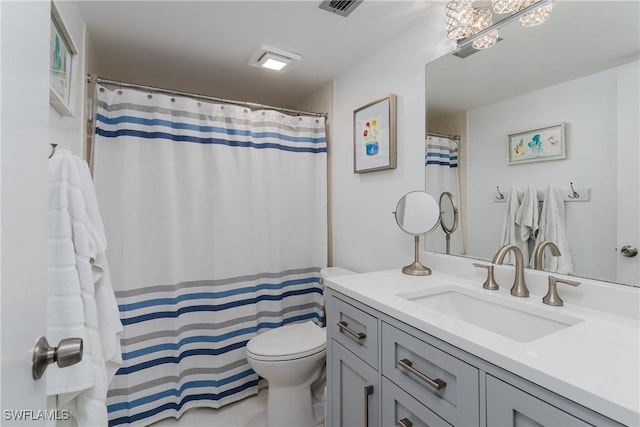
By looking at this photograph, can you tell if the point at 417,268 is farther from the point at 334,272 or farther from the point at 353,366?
the point at 334,272

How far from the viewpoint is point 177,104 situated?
184 centimetres

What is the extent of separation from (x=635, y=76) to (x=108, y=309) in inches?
76.1

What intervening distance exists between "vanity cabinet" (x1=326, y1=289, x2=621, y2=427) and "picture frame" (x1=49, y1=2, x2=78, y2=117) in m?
1.33

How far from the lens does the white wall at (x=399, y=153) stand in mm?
1589

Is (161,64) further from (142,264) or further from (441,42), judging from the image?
(441,42)

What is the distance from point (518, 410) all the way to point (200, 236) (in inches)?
68.6

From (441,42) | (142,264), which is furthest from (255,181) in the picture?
(441,42)

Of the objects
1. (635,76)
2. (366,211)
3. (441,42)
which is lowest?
(366,211)

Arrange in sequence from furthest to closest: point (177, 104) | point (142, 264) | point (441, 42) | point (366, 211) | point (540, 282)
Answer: point (366, 211) → point (177, 104) → point (142, 264) → point (441, 42) → point (540, 282)

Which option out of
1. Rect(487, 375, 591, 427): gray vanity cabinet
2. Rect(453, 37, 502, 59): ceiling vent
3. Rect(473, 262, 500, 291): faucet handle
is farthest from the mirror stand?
Rect(453, 37, 502, 59): ceiling vent

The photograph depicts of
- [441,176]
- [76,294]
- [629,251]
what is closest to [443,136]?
[441,176]

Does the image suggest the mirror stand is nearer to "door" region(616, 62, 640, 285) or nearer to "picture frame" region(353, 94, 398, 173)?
"picture frame" region(353, 94, 398, 173)

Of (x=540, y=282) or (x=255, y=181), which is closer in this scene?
(x=540, y=282)

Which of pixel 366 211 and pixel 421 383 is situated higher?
pixel 366 211
